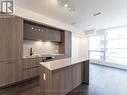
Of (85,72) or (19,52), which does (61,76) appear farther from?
(19,52)

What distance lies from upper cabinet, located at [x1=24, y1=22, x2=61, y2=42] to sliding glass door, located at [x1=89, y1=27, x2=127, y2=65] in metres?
3.97

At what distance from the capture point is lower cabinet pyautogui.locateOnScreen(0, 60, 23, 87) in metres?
3.09

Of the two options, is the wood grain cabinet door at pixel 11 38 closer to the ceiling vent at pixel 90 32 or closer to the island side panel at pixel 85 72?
the island side panel at pixel 85 72

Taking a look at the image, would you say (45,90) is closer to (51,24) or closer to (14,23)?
(14,23)

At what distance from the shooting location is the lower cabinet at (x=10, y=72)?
309cm

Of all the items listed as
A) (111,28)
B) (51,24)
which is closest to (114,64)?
(111,28)

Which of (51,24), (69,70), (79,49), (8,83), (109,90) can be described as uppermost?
(51,24)

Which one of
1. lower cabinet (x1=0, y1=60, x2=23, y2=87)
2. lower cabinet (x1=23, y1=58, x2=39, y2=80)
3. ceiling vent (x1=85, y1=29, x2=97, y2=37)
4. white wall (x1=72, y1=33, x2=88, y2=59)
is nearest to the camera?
lower cabinet (x1=0, y1=60, x2=23, y2=87)

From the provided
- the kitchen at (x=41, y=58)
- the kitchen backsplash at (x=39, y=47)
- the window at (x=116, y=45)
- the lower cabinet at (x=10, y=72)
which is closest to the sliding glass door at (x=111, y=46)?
the window at (x=116, y=45)

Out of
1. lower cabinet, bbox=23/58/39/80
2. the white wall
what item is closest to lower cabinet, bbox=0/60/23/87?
lower cabinet, bbox=23/58/39/80

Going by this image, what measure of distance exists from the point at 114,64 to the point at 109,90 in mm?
4331

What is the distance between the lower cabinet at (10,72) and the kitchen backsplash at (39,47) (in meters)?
0.94

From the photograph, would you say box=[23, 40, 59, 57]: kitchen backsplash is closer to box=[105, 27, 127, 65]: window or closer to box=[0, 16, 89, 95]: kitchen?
box=[0, 16, 89, 95]: kitchen

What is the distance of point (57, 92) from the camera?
246 centimetres
